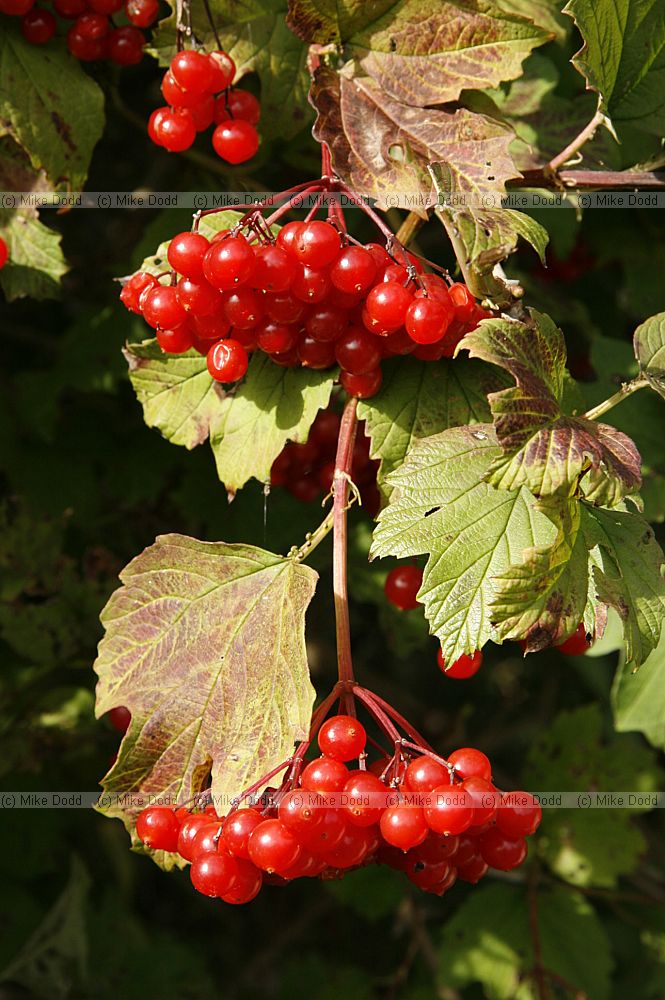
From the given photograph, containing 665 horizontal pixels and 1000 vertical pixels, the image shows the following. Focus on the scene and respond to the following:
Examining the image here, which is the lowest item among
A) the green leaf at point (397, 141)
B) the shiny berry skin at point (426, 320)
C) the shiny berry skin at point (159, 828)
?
the shiny berry skin at point (159, 828)

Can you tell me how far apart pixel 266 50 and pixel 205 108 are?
0.57 ft

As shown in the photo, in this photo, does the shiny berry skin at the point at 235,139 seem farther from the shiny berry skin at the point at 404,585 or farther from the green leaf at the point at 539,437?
the shiny berry skin at the point at 404,585

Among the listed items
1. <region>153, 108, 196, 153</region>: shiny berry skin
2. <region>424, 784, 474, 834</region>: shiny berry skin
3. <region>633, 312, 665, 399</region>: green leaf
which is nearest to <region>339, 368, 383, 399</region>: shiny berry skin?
<region>633, 312, 665, 399</region>: green leaf

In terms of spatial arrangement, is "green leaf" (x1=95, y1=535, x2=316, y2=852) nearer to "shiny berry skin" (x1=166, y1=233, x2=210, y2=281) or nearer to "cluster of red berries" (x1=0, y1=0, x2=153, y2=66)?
"shiny berry skin" (x1=166, y1=233, x2=210, y2=281)

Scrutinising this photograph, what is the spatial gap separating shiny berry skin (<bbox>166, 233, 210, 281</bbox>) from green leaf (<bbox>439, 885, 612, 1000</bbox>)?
1786mm

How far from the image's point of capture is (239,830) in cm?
120

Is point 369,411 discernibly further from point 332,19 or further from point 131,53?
point 131,53

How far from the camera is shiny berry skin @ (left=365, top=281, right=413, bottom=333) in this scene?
129 cm

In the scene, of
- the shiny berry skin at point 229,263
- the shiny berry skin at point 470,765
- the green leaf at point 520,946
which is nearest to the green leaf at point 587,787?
the green leaf at point 520,946

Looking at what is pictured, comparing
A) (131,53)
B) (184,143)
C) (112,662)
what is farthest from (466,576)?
(131,53)

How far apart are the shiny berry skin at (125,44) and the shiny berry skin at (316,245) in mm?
671

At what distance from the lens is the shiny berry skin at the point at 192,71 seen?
4.88ft

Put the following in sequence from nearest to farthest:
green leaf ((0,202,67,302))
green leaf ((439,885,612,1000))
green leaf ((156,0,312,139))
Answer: green leaf ((156,0,312,139)) < green leaf ((0,202,67,302)) < green leaf ((439,885,612,1000))

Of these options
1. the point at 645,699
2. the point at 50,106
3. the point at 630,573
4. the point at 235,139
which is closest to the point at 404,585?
the point at 630,573
